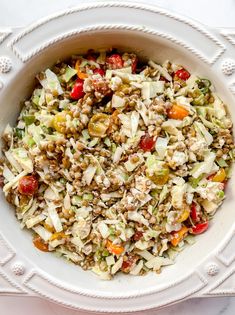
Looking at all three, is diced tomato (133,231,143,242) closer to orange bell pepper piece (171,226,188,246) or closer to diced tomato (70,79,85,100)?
orange bell pepper piece (171,226,188,246)

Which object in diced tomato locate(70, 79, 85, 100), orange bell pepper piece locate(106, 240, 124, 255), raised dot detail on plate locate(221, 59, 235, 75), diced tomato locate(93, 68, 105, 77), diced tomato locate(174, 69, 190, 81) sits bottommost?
orange bell pepper piece locate(106, 240, 124, 255)

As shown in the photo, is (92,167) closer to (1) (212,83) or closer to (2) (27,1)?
(1) (212,83)

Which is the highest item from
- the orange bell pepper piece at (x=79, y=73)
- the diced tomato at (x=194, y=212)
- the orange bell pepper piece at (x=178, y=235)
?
the orange bell pepper piece at (x=79, y=73)

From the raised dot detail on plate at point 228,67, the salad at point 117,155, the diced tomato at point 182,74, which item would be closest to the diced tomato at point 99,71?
the salad at point 117,155

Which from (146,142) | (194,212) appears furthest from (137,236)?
(146,142)

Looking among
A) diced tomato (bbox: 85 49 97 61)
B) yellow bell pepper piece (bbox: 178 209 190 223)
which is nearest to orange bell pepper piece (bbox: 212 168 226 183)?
yellow bell pepper piece (bbox: 178 209 190 223)

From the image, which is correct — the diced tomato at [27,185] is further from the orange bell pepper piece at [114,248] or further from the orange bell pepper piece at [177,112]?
the orange bell pepper piece at [177,112]

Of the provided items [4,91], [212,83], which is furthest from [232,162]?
[4,91]
